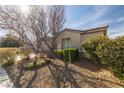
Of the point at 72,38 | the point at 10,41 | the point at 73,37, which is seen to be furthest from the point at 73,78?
the point at 10,41

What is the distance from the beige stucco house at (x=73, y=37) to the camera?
15.9 feet

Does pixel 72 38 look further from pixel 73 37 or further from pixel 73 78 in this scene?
pixel 73 78

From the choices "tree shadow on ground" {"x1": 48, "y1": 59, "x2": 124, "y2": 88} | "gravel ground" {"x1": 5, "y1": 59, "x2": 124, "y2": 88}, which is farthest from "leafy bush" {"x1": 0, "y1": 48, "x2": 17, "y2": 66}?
"tree shadow on ground" {"x1": 48, "y1": 59, "x2": 124, "y2": 88}

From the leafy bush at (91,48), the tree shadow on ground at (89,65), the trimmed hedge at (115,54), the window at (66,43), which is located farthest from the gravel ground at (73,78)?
the window at (66,43)

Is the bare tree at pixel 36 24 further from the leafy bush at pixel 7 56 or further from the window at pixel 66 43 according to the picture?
the leafy bush at pixel 7 56

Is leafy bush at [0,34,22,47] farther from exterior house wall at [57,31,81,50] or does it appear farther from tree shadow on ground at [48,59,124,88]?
tree shadow on ground at [48,59,124,88]

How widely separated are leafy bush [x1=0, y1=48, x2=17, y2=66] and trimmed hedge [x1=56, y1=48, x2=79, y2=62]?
1.90m

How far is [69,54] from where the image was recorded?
5027 millimetres

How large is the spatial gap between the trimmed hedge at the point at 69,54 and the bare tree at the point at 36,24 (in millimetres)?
319

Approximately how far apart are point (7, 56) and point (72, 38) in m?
2.75

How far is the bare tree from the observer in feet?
13.6

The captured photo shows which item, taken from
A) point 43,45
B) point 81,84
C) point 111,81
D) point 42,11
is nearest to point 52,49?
point 43,45

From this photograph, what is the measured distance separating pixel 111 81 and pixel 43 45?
2.80m
